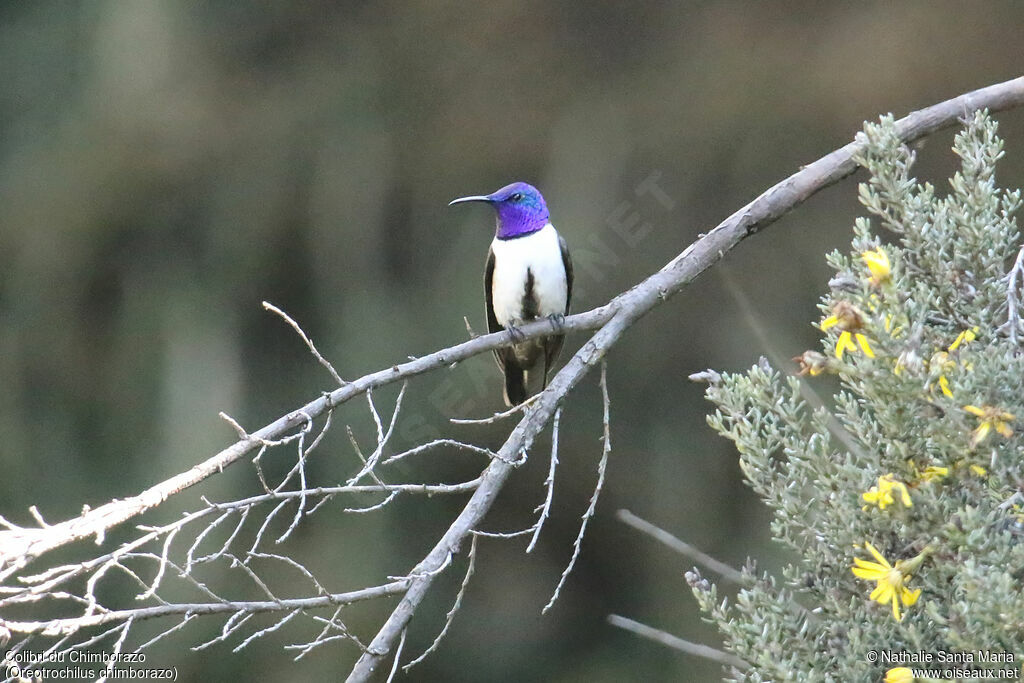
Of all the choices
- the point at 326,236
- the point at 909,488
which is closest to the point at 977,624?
the point at 909,488

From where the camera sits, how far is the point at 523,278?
454 centimetres

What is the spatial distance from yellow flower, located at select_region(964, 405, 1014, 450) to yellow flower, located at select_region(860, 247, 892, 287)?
0.79 ft

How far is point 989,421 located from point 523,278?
9.45 feet

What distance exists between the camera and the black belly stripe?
4.54 meters

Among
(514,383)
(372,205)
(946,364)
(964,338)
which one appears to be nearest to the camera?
(946,364)

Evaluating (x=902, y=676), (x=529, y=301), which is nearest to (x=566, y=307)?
(x=529, y=301)

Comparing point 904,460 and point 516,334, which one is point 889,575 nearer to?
Answer: point 904,460

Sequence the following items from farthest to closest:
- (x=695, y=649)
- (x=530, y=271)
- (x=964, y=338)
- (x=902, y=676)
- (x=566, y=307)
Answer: (x=566, y=307) < (x=530, y=271) < (x=695, y=649) < (x=964, y=338) < (x=902, y=676)

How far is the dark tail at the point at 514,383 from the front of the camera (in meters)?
5.05

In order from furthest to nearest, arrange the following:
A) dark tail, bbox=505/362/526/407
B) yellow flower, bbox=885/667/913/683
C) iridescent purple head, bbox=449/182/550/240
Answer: dark tail, bbox=505/362/526/407 → iridescent purple head, bbox=449/182/550/240 → yellow flower, bbox=885/667/913/683

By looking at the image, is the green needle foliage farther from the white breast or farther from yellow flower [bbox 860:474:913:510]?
the white breast

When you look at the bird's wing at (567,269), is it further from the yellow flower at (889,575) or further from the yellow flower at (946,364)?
the yellow flower at (889,575)

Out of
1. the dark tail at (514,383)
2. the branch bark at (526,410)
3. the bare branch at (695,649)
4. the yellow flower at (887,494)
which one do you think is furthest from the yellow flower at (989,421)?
the dark tail at (514,383)

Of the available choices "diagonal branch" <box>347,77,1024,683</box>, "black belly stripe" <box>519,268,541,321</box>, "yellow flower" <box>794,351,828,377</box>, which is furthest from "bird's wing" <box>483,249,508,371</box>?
"yellow flower" <box>794,351,828,377</box>
